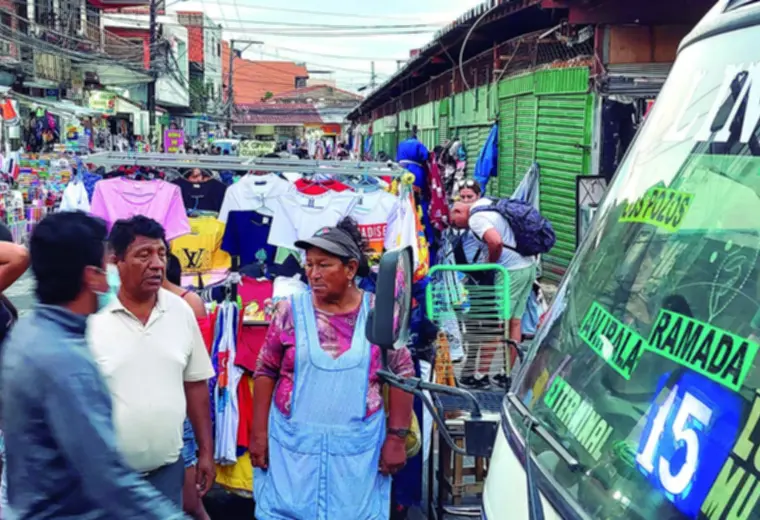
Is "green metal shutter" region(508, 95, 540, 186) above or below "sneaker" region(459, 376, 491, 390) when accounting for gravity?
above

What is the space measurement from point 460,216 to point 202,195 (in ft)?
7.06

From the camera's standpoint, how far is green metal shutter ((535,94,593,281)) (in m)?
9.89

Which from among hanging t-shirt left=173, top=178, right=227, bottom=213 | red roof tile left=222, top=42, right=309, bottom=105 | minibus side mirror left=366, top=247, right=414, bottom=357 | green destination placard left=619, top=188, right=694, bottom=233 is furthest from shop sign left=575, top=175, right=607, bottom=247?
red roof tile left=222, top=42, right=309, bottom=105

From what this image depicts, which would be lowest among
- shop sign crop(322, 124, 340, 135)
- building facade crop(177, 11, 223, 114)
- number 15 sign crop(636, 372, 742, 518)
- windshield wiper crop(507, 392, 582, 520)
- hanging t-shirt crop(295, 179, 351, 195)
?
windshield wiper crop(507, 392, 582, 520)

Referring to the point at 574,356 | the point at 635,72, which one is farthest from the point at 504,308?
the point at 635,72

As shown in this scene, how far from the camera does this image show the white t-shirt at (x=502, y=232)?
676 centimetres

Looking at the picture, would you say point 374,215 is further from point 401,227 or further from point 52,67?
point 52,67

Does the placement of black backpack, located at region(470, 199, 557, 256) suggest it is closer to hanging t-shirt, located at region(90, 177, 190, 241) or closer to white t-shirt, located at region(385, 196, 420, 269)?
white t-shirt, located at region(385, 196, 420, 269)

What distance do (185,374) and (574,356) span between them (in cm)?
207

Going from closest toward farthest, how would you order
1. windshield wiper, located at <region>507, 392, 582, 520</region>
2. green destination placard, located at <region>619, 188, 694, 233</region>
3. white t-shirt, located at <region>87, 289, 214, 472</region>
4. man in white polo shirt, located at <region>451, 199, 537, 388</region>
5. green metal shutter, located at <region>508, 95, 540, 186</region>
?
windshield wiper, located at <region>507, 392, 582, 520</region>
green destination placard, located at <region>619, 188, 694, 233</region>
white t-shirt, located at <region>87, 289, 214, 472</region>
man in white polo shirt, located at <region>451, 199, 537, 388</region>
green metal shutter, located at <region>508, 95, 540, 186</region>

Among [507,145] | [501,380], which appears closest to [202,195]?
[501,380]

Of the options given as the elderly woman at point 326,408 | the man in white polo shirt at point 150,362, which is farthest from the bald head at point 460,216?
the man in white polo shirt at point 150,362

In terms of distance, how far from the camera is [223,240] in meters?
6.22

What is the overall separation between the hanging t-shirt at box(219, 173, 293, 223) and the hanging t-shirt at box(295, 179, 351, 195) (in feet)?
0.32
